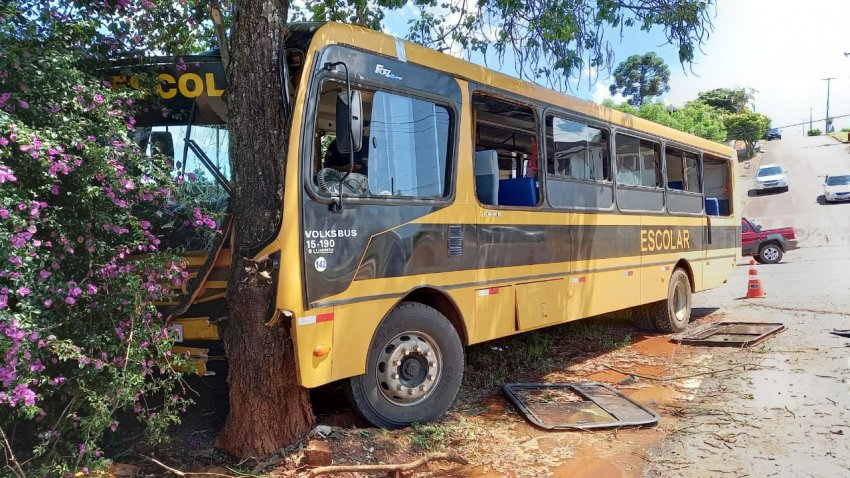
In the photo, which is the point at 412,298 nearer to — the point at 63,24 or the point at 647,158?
the point at 63,24

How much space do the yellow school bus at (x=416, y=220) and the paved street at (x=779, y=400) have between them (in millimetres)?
1664

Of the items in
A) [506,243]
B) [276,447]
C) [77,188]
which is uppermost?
[77,188]

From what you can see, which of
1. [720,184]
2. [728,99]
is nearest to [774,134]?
[728,99]

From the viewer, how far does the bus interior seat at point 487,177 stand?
5.39 metres

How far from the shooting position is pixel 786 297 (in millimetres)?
11617

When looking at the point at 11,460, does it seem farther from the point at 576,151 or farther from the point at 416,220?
the point at 576,151

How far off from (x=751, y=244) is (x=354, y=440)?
59.8 feet

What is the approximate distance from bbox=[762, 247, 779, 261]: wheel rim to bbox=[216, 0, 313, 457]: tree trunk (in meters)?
18.8

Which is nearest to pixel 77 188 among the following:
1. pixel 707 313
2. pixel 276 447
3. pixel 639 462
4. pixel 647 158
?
pixel 276 447

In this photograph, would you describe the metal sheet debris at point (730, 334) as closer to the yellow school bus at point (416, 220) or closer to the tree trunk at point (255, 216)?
the yellow school bus at point (416, 220)

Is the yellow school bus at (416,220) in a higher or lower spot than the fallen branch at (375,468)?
higher

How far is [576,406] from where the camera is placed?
5.39 m

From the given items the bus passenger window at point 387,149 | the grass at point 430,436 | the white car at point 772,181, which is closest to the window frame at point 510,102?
the bus passenger window at point 387,149

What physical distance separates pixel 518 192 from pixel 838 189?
30755 mm
